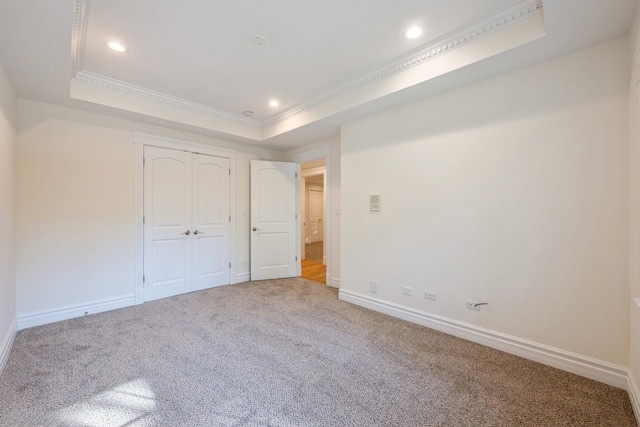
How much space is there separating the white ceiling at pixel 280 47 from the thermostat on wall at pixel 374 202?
106 cm

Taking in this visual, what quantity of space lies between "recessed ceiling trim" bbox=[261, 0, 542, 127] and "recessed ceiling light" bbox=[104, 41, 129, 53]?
2025 mm

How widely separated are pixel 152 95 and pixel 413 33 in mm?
3122

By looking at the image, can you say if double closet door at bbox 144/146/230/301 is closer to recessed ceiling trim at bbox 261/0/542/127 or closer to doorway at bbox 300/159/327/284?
recessed ceiling trim at bbox 261/0/542/127

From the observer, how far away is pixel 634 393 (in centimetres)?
163

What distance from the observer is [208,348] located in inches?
93.2

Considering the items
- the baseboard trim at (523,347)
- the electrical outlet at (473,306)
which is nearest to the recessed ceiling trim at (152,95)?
the baseboard trim at (523,347)

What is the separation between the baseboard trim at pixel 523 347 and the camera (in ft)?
6.11

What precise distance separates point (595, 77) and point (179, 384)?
12.6 ft

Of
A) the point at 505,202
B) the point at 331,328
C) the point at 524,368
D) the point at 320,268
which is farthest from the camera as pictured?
the point at 320,268

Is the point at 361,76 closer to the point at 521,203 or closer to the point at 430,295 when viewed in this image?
the point at 521,203

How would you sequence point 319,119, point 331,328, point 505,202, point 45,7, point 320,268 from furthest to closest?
point 320,268 → point 319,119 → point 331,328 → point 505,202 → point 45,7

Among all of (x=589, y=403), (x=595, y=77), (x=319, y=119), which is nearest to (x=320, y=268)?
(x=319, y=119)

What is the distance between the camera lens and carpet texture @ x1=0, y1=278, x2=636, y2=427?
1573 millimetres

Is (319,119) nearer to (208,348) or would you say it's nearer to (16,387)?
(208,348)
